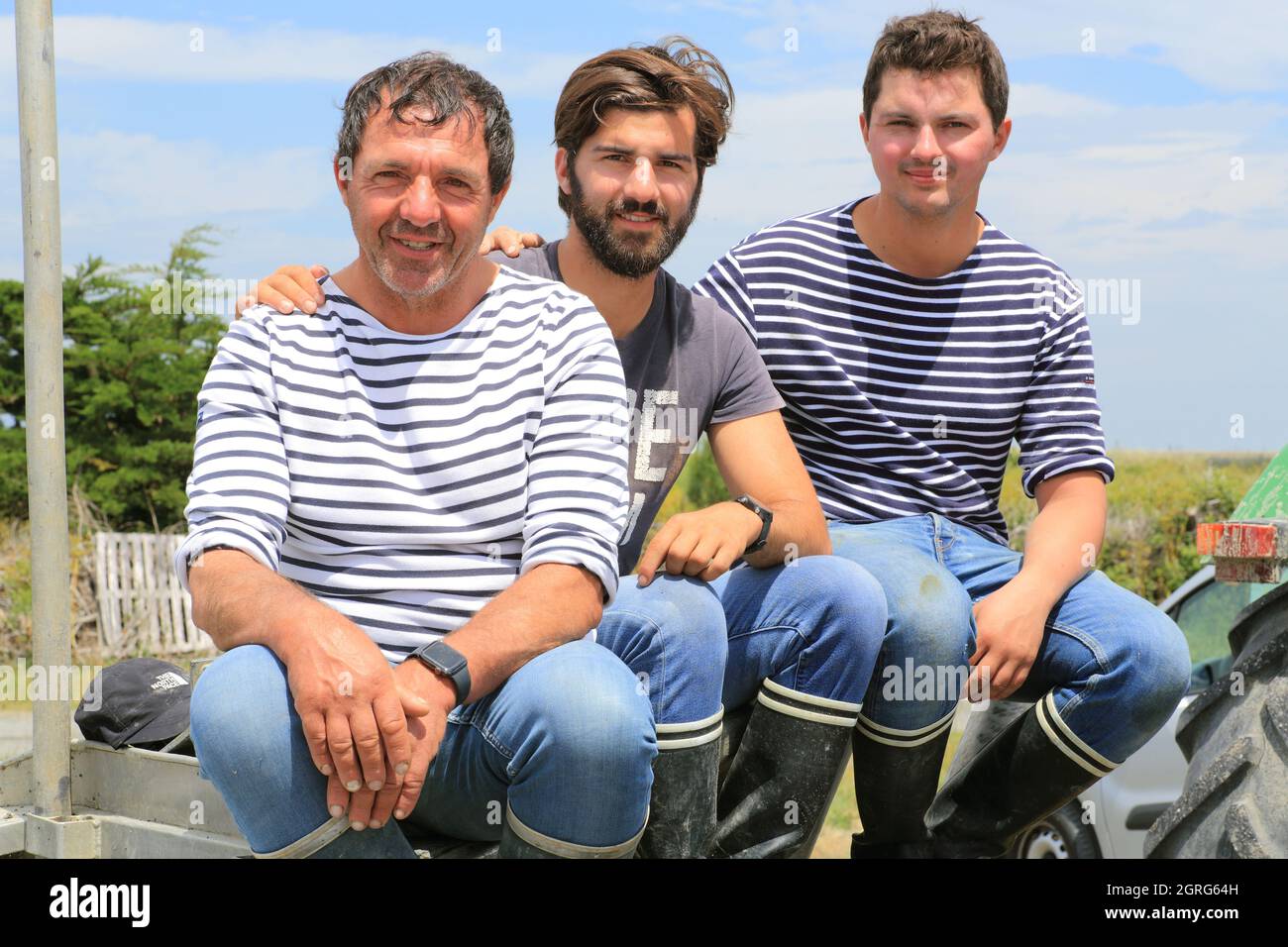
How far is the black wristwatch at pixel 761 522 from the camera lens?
248 centimetres

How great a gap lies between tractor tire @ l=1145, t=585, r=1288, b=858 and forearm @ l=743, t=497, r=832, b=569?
851 millimetres

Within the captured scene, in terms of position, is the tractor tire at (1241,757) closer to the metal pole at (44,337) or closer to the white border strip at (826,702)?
the white border strip at (826,702)

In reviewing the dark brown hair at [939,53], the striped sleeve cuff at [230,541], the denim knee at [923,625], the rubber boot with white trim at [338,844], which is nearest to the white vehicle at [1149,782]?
the dark brown hair at [939,53]

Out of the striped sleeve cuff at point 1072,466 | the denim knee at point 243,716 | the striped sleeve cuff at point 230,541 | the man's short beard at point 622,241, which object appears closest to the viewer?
the denim knee at point 243,716

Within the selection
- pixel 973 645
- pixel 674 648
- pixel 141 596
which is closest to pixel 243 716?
pixel 674 648

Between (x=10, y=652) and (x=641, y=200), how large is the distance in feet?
31.5

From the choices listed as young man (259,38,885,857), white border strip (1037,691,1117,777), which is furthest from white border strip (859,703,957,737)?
white border strip (1037,691,1117,777)

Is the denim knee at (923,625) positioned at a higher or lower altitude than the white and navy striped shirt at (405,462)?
lower

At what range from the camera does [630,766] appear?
6.58 feet

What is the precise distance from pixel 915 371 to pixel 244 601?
5.23 feet

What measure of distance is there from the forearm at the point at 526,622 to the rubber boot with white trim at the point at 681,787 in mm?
252

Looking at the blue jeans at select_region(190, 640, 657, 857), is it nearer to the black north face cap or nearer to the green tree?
the black north face cap
